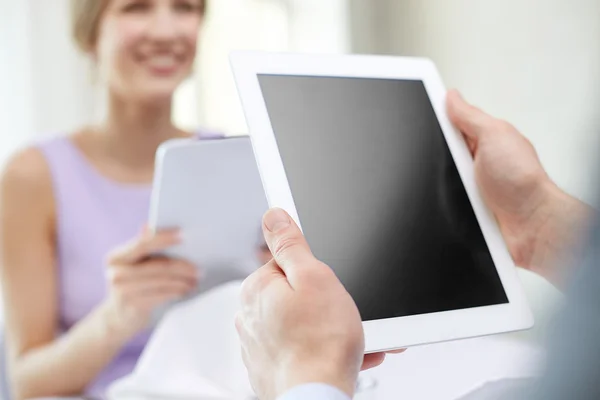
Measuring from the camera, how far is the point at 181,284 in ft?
3.06

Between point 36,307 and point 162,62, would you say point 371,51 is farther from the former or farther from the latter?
point 36,307

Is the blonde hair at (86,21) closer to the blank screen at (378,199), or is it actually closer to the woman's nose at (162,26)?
the woman's nose at (162,26)

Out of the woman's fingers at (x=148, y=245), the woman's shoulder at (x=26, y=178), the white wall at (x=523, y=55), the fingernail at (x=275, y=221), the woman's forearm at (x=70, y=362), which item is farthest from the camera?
the white wall at (x=523, y=55)

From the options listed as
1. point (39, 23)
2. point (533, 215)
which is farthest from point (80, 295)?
point (533, 215)

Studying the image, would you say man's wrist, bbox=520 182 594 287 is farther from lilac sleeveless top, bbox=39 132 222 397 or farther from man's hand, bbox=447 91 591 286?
lilac sleeveless top, bbox=39 132 222 397

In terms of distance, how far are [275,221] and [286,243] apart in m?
0.03

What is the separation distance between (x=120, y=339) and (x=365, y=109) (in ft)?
1.91

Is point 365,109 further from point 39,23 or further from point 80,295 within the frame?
point 39,23

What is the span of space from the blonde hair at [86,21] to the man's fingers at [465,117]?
78cm

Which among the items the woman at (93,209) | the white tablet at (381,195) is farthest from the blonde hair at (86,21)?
the white tablet at (381,195)

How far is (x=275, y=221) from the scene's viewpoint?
20.7 inches

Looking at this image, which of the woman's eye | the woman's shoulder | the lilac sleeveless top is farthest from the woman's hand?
the woman's eye

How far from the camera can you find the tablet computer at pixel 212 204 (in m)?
0.83

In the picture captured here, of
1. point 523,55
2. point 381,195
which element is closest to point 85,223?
point 381,195
